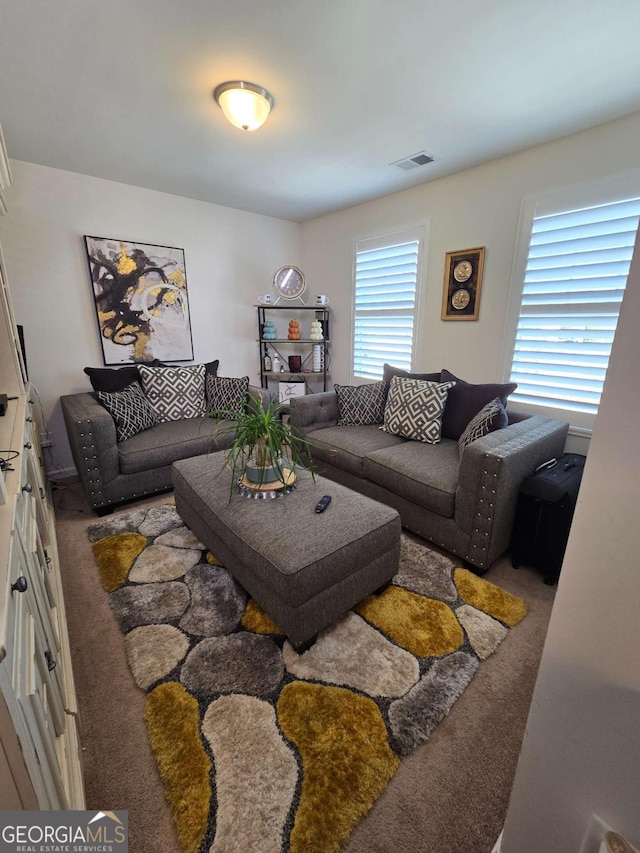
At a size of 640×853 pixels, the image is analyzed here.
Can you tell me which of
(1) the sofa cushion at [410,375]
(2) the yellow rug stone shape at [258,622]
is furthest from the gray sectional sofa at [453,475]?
(2) the yellow rug stone shape at [258,622]

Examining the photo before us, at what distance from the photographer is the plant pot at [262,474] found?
1.73 metres

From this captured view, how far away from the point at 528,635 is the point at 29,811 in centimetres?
165

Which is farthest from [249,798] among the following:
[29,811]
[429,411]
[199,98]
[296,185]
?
[296,185]

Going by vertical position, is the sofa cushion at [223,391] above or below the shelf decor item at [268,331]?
below

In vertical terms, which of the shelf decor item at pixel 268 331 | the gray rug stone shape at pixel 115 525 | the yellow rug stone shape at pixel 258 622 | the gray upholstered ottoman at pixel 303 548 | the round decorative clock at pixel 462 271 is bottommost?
the yellow rug stone shape at pixel 258 622

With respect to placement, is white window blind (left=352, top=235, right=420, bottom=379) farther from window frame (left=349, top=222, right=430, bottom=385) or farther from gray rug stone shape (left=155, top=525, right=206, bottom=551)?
gray rug stone shape (left=155, top=525, right=206, bottom=551)

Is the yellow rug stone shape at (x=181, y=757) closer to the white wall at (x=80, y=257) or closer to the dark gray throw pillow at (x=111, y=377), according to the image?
the dark gray throw pillow at (x=111, y=377)

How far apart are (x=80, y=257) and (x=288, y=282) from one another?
1864mm

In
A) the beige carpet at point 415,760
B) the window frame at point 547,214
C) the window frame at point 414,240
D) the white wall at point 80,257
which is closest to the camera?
the beige carpet at point 415,760

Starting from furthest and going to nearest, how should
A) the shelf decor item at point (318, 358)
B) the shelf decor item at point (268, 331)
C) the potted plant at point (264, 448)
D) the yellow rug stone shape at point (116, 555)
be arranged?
the shelf decor item at point (318, 358) < the shelf decor item at point (268, 331) < the yellow rug stone shape at point (116, 555) < the potted plant at point (264, 448)

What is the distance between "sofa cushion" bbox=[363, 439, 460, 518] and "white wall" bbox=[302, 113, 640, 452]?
938mm

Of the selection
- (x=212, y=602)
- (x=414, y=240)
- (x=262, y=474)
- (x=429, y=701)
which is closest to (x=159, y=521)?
(x=212, y=602)

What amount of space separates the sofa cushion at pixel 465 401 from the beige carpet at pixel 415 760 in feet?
4.07

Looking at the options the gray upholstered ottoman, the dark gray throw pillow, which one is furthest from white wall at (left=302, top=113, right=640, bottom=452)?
the dark gray throw pillow
